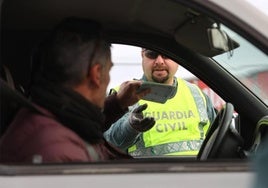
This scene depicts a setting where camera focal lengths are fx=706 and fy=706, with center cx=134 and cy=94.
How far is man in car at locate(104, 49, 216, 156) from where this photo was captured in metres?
3.38

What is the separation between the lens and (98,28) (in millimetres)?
2344

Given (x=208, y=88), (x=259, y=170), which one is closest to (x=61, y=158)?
(x=259, y=170)

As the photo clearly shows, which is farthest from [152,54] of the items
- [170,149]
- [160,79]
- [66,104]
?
[66,104]

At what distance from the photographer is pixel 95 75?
2.24 meters

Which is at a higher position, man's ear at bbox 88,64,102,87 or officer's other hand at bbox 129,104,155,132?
man's ear at bbox 88,64,102,87

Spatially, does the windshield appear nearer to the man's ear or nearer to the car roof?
the car roof

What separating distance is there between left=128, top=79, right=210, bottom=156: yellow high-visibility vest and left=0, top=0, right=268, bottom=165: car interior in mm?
615

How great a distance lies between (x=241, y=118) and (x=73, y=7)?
2.86 ft

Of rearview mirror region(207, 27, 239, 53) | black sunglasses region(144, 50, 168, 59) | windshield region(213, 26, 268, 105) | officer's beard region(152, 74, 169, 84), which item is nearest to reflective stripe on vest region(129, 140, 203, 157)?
officer's beard region(152, 74, 169, 84)

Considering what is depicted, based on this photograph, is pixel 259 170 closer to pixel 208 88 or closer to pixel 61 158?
pixel 61 158

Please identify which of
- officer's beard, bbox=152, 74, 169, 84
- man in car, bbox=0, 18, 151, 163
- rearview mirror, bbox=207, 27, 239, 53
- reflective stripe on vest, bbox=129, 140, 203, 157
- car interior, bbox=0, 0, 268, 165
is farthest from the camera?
officer's beard, bbox=152, 74, 169, 84

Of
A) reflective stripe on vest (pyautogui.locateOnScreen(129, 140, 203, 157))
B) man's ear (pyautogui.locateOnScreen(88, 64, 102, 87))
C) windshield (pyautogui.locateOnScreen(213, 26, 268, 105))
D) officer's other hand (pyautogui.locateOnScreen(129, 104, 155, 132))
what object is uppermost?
man's ear (pyautogui.locateOnScreen(88, 64, 102, 87))

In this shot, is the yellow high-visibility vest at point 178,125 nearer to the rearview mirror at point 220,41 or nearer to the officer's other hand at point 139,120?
the officer's other hand at point 139,120

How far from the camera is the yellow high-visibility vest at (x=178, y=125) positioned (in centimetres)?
369
